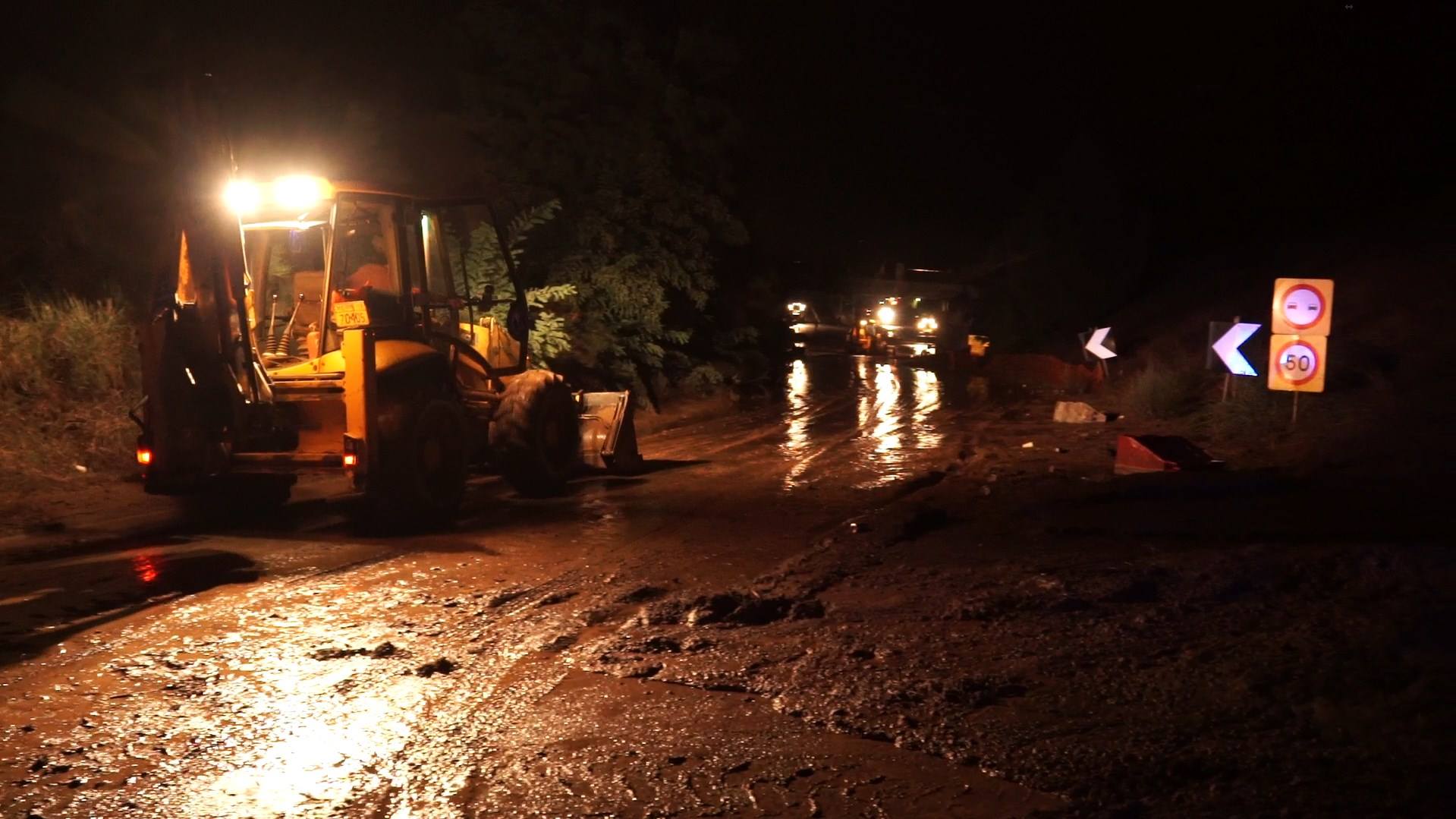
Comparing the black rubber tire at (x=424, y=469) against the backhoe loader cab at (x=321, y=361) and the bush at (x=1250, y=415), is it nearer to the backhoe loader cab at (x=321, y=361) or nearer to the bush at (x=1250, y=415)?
the backhoe loader cab at (x=321, y=361)

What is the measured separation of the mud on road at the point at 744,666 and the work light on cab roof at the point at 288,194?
2.80m

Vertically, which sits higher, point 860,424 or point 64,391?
point 64,391

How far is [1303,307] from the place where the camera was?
15562mm

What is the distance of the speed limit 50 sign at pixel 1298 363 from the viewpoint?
1548cm

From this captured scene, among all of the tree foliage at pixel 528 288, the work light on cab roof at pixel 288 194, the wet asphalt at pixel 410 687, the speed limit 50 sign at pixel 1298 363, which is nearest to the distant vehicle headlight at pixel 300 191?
the work light on cab roof at pixel 288 194

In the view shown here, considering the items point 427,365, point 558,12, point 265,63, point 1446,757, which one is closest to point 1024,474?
point 427,365

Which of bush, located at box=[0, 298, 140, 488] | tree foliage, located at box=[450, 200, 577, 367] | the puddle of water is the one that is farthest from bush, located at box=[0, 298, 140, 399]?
the puddle of water

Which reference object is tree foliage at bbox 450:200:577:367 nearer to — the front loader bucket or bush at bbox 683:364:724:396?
the front loader bucket

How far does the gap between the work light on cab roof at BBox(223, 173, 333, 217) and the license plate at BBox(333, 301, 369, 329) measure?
3.14ft

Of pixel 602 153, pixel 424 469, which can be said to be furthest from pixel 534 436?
pixel 602 153

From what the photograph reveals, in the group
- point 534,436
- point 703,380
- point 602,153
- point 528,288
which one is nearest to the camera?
point 534,436

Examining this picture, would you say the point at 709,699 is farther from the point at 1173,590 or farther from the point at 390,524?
the point at 390,524

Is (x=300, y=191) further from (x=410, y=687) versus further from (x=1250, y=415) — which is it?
(x=1250, y=415)

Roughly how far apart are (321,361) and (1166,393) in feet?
48.8
